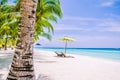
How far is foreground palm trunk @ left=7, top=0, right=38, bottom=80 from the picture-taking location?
16.6 feet

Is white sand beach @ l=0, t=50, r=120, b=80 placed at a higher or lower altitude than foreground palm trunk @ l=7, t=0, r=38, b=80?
lower

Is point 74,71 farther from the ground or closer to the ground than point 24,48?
closer to the ground

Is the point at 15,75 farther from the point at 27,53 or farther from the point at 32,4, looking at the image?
the point at 32,4

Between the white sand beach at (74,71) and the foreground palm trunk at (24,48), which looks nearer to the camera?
the foreground palm trunk at (24,48)

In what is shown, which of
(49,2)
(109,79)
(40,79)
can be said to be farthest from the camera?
(49,2)

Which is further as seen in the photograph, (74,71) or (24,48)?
(74,71)

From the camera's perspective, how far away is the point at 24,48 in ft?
16.7

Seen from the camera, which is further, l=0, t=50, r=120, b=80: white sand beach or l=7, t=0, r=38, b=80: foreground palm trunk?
l=0, t=50, r=120, b=80: white sand beach

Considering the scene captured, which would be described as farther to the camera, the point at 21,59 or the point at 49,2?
the point at 49,2

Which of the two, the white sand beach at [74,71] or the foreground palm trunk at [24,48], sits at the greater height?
the foreground palm trunk at [24,48]

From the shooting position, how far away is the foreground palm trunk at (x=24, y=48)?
5.05 m

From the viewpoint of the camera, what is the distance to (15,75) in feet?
16.5

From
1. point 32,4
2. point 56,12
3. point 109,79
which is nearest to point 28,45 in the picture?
point 32,4

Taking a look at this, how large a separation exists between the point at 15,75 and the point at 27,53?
0.52m
